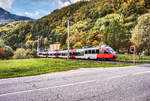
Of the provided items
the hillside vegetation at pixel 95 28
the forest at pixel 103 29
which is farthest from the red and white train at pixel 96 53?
the hillside vegetation at pixel 95 28

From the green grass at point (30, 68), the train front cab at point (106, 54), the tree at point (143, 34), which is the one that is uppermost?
the tree at point (143, 34)

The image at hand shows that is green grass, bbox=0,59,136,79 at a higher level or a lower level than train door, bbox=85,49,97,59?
lower

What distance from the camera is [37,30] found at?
5822 inches

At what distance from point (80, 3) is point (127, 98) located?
19270 cm

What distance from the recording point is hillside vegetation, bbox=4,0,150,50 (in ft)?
149

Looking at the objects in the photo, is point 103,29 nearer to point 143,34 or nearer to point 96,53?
point 143,34

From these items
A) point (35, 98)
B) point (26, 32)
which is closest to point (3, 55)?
point (35, 98)

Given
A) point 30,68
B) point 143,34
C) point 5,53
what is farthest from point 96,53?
point 5,53

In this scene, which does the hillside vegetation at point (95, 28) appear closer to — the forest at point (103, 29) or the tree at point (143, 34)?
the forest at point (103, 29)

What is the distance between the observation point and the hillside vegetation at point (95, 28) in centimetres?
4544

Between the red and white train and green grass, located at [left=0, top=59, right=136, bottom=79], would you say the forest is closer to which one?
the red and white train

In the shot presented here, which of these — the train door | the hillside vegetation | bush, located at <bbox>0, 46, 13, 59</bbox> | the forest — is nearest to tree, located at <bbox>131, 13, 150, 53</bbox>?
the forest

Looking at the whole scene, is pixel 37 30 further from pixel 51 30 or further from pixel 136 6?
pixel 136 6

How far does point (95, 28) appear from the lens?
8650 centimetres
